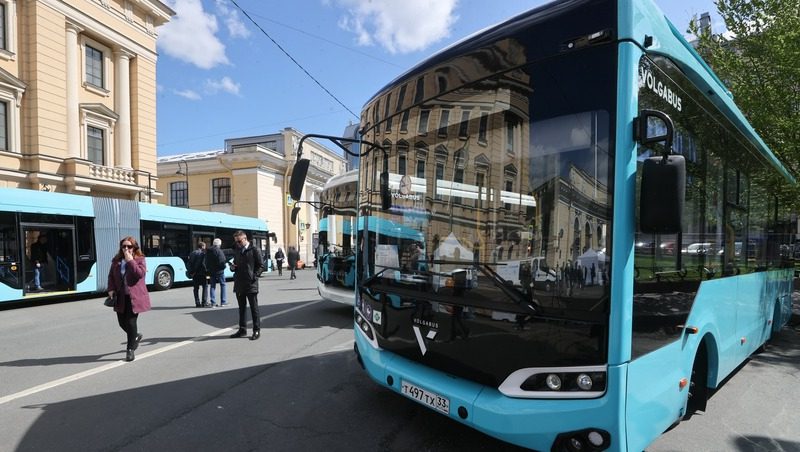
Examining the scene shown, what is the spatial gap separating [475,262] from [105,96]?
24.5 metres

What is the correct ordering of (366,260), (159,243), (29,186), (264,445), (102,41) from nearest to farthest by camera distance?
(264,445), (366,260), (159,243), (29,186), (102,41)

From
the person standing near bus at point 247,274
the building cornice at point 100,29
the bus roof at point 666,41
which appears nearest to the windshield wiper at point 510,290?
the bus roof at point 666,41

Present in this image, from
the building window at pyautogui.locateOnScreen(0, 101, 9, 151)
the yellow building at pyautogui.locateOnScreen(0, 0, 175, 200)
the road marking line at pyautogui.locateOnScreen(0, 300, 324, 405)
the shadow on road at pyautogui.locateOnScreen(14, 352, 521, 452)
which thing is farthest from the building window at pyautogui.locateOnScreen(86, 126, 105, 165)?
the shadow on road at pyautogui.locateOnScreen(14, 352, 521, 452)

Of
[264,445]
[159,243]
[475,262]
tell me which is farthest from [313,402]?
[159,243]

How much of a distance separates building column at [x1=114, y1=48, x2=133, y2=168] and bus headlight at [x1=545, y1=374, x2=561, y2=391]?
80.6 feet

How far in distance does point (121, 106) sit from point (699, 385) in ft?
84.2

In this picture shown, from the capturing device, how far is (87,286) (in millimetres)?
12344

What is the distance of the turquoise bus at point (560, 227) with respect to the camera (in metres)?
2.25

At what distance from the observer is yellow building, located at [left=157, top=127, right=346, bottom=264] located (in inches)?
1297

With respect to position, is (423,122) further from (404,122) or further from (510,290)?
(510,290)

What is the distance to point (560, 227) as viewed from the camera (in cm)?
245

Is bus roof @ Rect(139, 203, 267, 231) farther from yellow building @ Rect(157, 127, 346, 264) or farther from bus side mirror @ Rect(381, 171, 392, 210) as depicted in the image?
bus side mirror @ Rect(381, 171, 392, 210)

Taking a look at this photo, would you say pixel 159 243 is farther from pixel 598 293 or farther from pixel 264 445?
pixel 598 293

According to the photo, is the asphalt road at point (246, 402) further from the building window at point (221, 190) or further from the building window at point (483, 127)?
the building window at point (221, 190)
